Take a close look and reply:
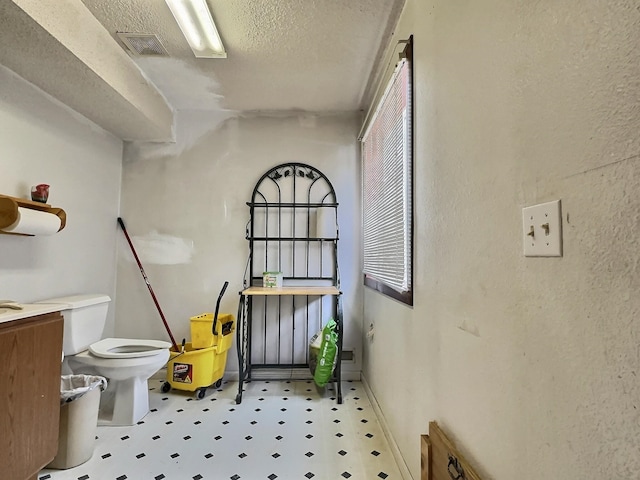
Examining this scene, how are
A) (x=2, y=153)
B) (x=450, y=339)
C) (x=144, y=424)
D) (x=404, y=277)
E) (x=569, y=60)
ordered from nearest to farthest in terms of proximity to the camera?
(x=569, y=60), (x=450, y=339), (x=404, y=277), (x=2, y=153), (x=144, y=424)

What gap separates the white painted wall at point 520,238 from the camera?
1.73ft

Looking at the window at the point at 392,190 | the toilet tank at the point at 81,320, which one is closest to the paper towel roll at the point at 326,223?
the window at the point at 392,190

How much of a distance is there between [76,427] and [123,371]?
405 mm

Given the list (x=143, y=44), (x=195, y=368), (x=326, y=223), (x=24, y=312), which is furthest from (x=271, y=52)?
(x=195, y=368)

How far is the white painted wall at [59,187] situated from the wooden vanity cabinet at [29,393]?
2.12ft

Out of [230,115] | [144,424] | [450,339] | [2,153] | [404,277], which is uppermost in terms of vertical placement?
[230,115]

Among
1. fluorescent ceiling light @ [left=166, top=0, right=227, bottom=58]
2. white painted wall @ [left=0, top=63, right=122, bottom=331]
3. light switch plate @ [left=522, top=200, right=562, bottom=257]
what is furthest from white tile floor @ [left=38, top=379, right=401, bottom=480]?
fluorescent ceiling light @ [left=166, top=0, right=227, bottom=58]

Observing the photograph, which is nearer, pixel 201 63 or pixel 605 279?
pixel 605 279

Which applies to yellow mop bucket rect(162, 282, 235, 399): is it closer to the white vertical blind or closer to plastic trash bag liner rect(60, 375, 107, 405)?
plastic trash bag liner rect(60, 375, 107, 405)

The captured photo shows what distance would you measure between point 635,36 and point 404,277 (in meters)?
1.30

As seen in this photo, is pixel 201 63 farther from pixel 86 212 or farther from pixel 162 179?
pixel 86 212

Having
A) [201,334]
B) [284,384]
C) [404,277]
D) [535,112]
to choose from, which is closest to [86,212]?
[201,334]

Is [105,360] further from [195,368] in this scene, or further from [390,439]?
[390,439]

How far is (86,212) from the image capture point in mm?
2684
